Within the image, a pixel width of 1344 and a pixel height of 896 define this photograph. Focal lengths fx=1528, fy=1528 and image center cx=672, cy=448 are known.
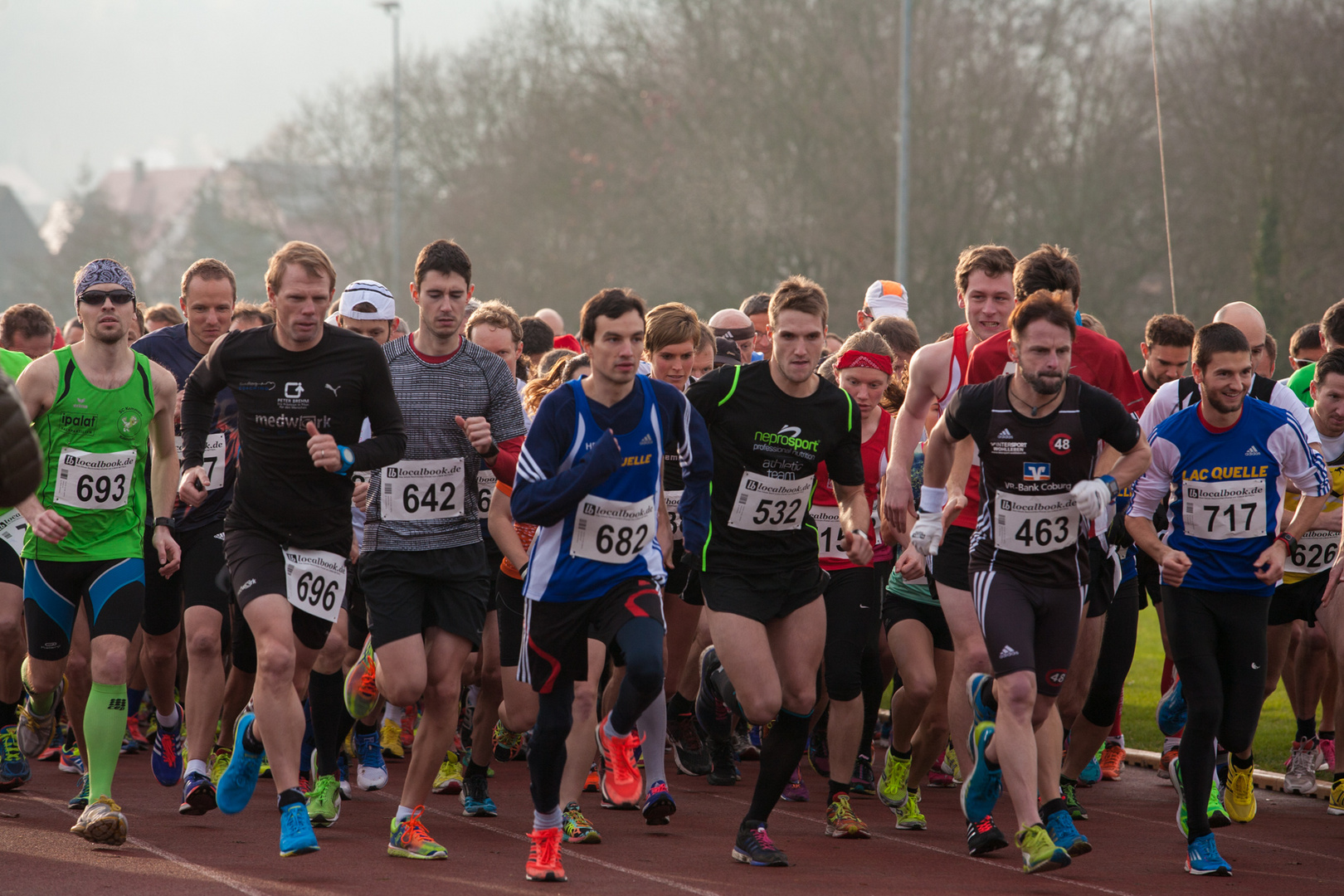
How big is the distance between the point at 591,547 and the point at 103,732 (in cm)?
215

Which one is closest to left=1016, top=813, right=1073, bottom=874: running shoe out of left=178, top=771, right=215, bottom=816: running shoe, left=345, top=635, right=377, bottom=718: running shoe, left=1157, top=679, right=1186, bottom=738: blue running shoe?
left=1157, top=679, right=1186, bottom=738: blue running shoe

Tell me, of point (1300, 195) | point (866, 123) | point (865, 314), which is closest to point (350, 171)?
point (866, 123)

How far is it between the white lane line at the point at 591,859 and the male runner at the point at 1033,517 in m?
1.29

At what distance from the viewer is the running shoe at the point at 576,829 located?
649 centimetres

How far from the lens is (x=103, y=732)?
6137 millimetres

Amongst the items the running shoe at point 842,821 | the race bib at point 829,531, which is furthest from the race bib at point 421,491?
the running shoe at point 842,821

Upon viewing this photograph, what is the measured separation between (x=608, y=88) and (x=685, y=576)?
29334 millimetres

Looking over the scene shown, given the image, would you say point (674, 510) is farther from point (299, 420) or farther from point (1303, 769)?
point (1303, 769)

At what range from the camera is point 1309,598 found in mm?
7809

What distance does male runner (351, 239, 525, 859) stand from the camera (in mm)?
6117

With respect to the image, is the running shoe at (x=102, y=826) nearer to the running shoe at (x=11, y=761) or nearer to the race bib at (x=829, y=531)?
the running shoe at (x=11, y=761)

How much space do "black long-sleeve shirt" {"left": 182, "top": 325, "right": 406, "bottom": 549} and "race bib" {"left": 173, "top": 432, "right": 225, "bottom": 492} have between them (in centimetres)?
105

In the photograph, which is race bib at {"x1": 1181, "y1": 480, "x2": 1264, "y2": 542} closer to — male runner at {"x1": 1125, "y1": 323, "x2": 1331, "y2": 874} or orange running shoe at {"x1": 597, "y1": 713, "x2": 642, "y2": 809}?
male runner at {"x1": 1125, "y1": 323, "x2": 1331, "y2": 874}

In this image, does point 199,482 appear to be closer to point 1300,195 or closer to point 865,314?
point 865,314
